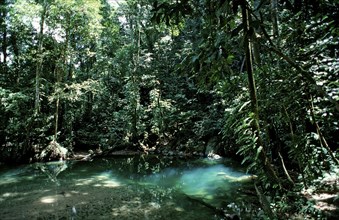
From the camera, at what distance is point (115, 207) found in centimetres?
635

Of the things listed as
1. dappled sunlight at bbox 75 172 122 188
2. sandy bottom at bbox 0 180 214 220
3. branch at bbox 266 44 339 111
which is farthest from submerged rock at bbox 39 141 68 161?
branch at bbox 266 44 339 111

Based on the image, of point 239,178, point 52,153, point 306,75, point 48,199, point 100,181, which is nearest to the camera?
point 306,75

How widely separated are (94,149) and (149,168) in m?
6.42

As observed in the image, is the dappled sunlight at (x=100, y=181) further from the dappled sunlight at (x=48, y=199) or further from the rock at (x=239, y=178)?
the rock at (x=239, y=178)

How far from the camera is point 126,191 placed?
783 cm

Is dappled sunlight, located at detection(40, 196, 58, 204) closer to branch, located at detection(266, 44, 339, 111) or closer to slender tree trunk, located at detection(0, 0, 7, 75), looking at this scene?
branch, located at detection(266, 44, 339, 111)

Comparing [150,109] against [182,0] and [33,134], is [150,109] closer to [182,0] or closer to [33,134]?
[33,134]

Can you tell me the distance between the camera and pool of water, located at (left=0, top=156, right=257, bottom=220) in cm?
594

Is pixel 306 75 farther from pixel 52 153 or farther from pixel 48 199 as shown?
pixel 52 153

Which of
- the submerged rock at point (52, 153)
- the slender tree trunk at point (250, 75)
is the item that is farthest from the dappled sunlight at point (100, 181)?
the slender tree trunk at point (250, 75)

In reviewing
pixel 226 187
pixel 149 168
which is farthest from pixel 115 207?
pixel 149 168

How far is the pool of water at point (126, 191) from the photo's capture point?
5941mm

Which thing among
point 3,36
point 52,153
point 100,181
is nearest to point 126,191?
point 100,181

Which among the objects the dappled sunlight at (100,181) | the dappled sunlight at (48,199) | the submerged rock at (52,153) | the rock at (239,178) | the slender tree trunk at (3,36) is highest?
the slender tree trunk at (3,36)
